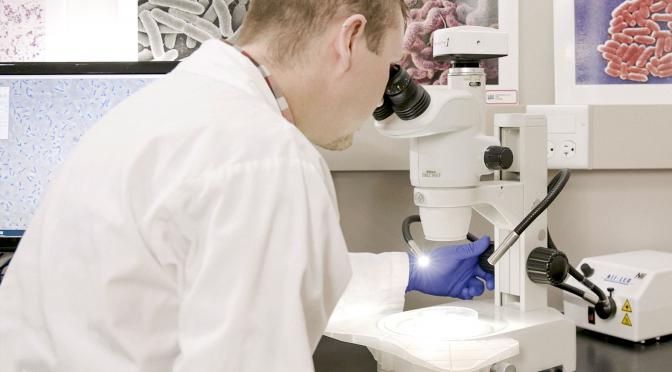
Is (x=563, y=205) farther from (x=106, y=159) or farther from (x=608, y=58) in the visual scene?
(x=106, y=159)

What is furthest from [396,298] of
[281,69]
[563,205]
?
[281,69]

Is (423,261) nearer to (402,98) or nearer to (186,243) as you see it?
(402,98)

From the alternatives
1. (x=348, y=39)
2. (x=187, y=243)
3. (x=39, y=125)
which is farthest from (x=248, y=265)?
(x=39, y=125)

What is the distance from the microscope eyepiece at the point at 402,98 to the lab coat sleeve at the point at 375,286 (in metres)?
0.35

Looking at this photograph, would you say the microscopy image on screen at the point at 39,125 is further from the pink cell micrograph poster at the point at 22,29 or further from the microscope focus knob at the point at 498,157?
the microscope focus knob at the point at 498,157

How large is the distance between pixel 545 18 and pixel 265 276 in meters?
1.15

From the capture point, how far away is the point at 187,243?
671 mm

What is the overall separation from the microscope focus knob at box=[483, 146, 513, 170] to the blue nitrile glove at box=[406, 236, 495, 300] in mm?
230

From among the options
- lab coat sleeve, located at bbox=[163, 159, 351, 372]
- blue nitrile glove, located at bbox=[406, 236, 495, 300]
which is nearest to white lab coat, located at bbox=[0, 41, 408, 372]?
lab coat sleeve, located at bbox=[163, 159, 351, 372]

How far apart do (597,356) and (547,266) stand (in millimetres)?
218

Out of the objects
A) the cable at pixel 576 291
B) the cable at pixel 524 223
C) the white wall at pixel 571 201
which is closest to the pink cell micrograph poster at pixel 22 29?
the white wall at pixel 571 201

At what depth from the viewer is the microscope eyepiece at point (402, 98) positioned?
1122 mm

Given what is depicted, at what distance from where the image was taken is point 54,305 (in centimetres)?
74

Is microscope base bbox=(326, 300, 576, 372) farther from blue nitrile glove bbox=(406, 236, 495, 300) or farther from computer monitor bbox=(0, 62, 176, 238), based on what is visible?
computer monitor bbox=(0, 62, 176, 238)
